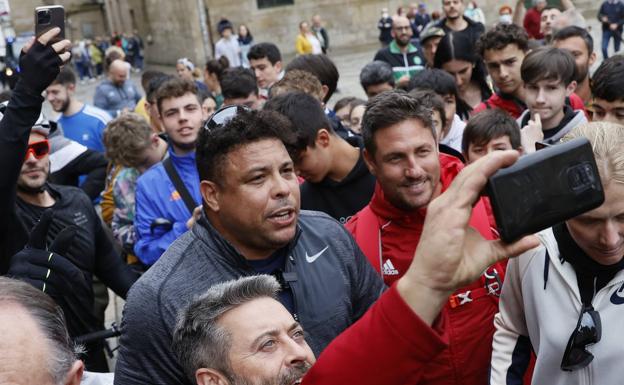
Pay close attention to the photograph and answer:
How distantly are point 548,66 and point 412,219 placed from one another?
6.85 ft

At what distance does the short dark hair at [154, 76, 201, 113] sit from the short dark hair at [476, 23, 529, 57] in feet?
7.43

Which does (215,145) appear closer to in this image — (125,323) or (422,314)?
(125,323)

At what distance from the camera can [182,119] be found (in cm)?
498

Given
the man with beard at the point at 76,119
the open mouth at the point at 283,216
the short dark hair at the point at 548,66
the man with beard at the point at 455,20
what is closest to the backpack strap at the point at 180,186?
the open mouth at the point at 283,216

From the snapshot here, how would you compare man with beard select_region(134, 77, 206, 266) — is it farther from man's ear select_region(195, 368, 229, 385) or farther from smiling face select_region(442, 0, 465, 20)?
smiling face select_region(442, 0, 465, 20)

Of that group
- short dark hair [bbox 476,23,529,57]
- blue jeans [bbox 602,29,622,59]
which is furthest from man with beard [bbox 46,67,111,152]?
blue jeans [bbox 602,29,622,59]

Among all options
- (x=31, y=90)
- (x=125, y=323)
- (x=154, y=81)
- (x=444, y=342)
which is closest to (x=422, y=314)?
(x=444, y=342)

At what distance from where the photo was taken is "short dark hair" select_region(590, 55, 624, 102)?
3881mm

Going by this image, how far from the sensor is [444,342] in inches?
62.3

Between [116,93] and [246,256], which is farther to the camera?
[116,93]

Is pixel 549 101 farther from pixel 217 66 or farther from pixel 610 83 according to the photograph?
pixel 217 66

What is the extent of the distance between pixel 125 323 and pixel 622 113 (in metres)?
2.71

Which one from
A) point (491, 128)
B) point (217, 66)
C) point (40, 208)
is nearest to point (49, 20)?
point (40, 208)

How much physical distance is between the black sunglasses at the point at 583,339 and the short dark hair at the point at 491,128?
7.20 ft
